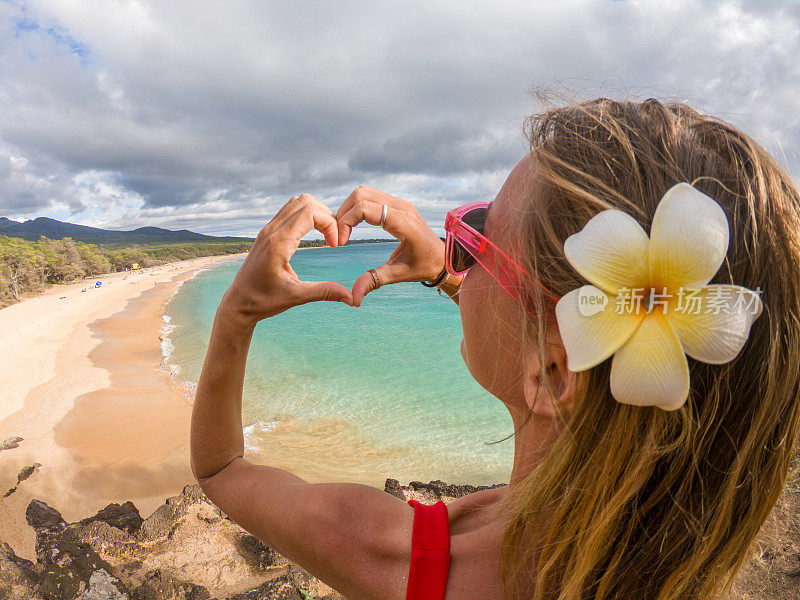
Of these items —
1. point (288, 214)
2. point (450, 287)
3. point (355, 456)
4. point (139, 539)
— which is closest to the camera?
point (288, 214)

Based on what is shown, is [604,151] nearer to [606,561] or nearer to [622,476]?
[622,476]

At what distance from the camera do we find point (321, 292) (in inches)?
40.4

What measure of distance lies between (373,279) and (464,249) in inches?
10.2

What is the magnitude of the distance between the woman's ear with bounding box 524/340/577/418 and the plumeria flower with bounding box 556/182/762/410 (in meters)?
0.14

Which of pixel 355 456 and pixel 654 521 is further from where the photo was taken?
pixel 355 456

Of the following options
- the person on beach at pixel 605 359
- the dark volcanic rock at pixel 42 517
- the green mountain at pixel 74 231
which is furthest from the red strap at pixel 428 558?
the green mountain at pixel 74 231

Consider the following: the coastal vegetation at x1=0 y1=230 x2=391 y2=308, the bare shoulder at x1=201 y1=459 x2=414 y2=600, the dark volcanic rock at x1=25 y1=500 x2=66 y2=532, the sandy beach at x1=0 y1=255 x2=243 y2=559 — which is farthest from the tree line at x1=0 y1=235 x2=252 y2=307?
the bare shoulder at x1=201 y1=459 x2=414 y2=600

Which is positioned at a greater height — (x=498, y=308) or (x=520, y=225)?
(x=520, y=225)

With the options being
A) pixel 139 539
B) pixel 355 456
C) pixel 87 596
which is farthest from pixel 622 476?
pixel 355 456

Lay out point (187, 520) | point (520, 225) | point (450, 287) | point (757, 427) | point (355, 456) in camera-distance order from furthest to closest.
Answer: point (355, 456) < point (187, 520) < point (450, 287) < point (520, 225) < point (757, 427)

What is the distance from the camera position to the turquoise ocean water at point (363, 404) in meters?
6.36

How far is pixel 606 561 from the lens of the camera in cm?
83

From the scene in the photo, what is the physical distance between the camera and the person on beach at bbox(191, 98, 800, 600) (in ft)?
2.27

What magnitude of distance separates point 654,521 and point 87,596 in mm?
3722
